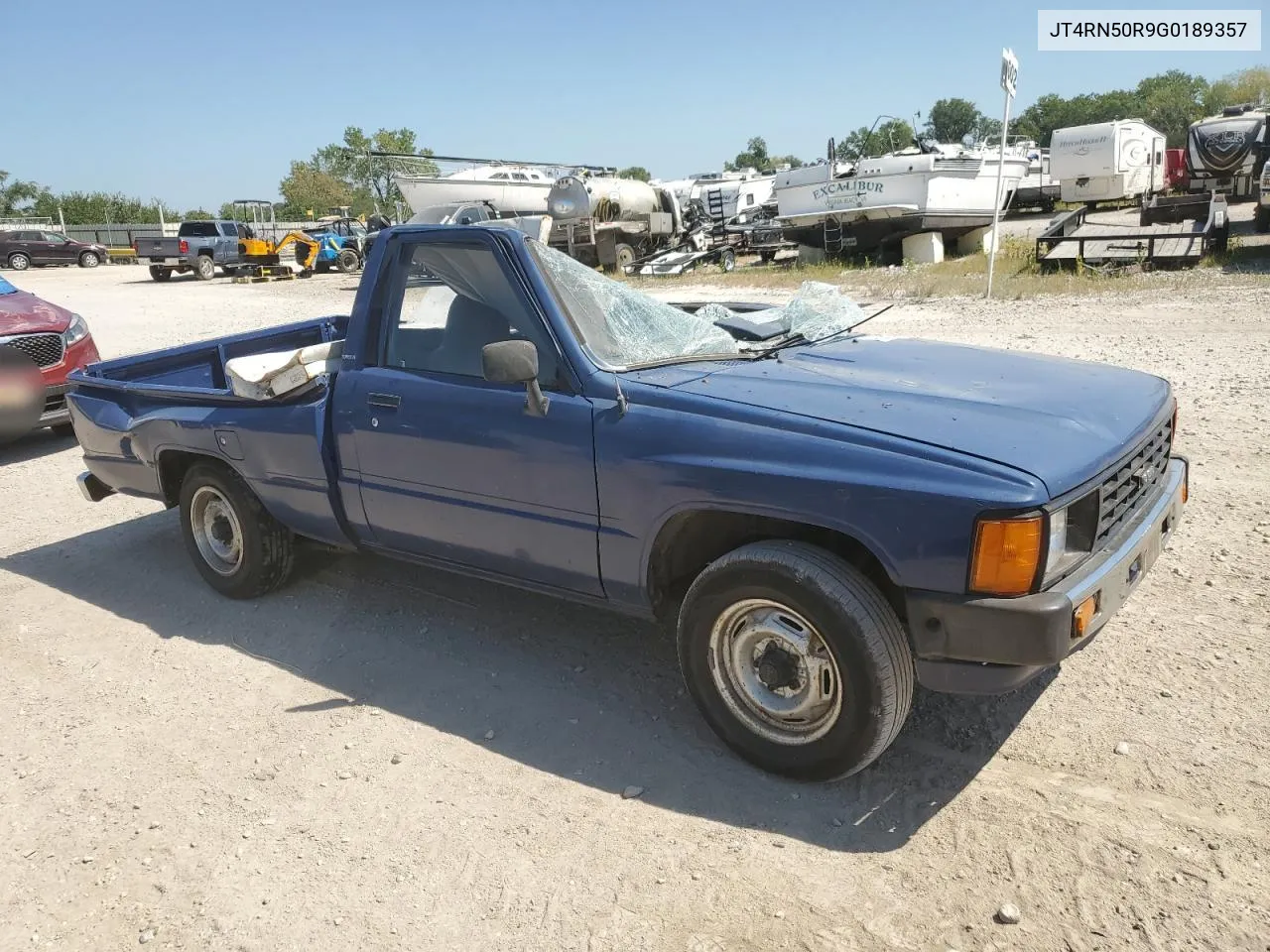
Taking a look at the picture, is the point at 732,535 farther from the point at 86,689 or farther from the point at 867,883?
the point at 86,689

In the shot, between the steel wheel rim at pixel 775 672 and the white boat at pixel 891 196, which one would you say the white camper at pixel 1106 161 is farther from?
the steel wheel rim at pixel 775 672

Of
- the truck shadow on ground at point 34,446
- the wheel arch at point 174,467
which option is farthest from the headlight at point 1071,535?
the truck shadow on ground at point 34,446

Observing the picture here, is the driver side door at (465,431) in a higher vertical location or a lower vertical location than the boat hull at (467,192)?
lower

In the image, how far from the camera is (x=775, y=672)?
3113mm

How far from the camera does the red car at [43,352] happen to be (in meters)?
8.42

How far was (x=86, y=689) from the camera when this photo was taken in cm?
420

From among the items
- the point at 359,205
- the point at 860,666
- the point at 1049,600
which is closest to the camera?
the point at 1049,600

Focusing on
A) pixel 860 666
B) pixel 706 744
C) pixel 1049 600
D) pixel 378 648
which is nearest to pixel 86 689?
pixel 378 648

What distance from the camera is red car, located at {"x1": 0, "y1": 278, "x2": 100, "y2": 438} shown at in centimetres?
842

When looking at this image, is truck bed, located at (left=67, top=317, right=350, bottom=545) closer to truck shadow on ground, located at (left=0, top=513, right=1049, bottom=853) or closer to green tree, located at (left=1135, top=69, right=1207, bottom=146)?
truck shadow on ground, located at (left=0, top=513, right=1049, bottom=853)

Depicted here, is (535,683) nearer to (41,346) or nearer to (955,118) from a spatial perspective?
(41,346)

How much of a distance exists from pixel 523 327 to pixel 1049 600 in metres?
2.11

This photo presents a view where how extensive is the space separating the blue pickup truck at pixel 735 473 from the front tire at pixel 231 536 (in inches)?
1.4

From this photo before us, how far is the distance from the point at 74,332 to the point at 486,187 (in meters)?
17.9
